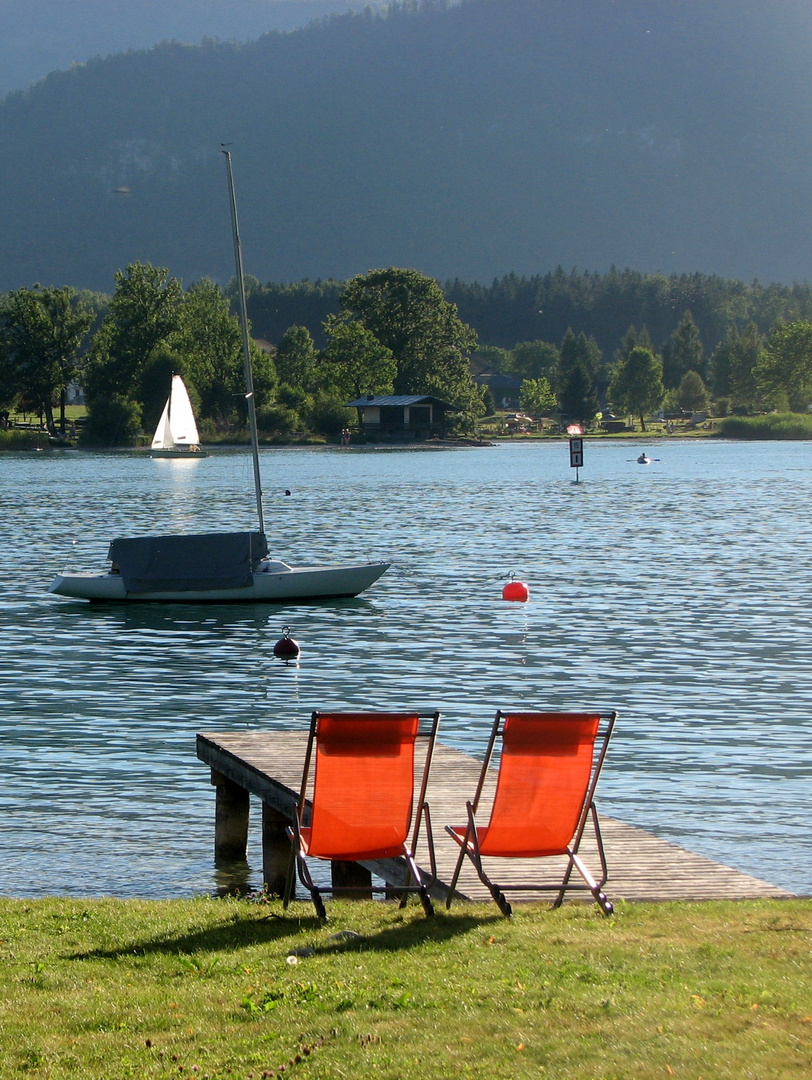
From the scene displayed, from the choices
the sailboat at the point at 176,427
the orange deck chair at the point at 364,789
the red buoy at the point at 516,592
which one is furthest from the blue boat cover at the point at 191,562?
the sailboat at the point at 176,427

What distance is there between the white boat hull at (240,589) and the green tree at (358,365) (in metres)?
152

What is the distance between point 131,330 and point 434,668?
16620 cm

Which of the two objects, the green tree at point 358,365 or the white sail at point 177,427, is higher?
the green tree at point 358,365

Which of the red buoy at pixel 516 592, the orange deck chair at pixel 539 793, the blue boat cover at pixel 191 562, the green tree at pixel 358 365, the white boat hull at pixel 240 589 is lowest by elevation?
the red buoy at pixel 516 592

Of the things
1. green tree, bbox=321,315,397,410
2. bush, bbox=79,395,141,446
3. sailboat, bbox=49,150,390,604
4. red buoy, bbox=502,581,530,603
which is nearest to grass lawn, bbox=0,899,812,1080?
sailboat, bbox=49,150,390,604

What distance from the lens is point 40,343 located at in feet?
613

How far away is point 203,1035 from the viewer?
738cm

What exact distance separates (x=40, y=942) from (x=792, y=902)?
5.56m

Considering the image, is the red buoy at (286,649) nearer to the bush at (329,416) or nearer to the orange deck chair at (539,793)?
the orange deck chair at (539,793)

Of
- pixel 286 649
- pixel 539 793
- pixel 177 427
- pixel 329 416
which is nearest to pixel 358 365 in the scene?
pixel 329 416

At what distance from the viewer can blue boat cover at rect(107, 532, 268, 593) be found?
37.3m

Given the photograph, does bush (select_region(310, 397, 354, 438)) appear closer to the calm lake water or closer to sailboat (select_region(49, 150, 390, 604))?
the calm lake water

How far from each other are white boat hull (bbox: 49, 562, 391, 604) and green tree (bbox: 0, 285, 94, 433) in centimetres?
15312

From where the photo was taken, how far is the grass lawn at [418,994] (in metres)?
6.82
